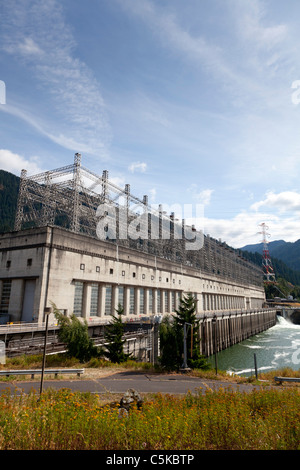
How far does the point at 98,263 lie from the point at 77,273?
146 inches

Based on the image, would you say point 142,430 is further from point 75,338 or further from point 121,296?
point 121,296

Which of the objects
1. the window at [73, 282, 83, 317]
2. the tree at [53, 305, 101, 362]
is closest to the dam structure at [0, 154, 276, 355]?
the window at [73, 282, 83, 317]

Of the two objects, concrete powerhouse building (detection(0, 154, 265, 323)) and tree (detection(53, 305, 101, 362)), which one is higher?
concrete powerhouse building (detection(0, 154, 265, 323))

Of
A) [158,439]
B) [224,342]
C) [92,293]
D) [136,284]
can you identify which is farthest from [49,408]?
[224,342]

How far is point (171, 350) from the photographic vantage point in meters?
21.2

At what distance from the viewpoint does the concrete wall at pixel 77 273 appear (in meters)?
29.6

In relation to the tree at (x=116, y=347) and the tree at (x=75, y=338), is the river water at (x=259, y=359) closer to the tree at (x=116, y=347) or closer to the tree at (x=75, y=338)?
the tree at (x=116, y=347)

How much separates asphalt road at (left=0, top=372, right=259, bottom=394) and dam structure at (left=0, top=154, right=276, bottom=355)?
4.76 meters

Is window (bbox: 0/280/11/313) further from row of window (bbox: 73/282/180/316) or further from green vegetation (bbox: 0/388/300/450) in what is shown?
green vegetation (bbox: 0/388/300/450)

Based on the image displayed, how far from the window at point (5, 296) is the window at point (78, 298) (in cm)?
745

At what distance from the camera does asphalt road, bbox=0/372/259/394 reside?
1340 centimetres

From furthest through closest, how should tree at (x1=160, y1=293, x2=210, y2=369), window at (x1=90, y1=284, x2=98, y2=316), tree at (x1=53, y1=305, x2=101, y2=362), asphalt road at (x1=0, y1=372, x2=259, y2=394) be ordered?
window at (x1=90, y1=284, x2=98, y2=316), tree at (x1=53, y1=305, x2=101, y2=362), tree at (x1=160, y1=293, x2=210, y2=369), asphalt road at (x1=0, y1=372, x2=259, y2=394)

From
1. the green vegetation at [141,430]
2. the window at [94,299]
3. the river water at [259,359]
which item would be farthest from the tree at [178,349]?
the window at [94,299]

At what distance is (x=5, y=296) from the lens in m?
31.5
